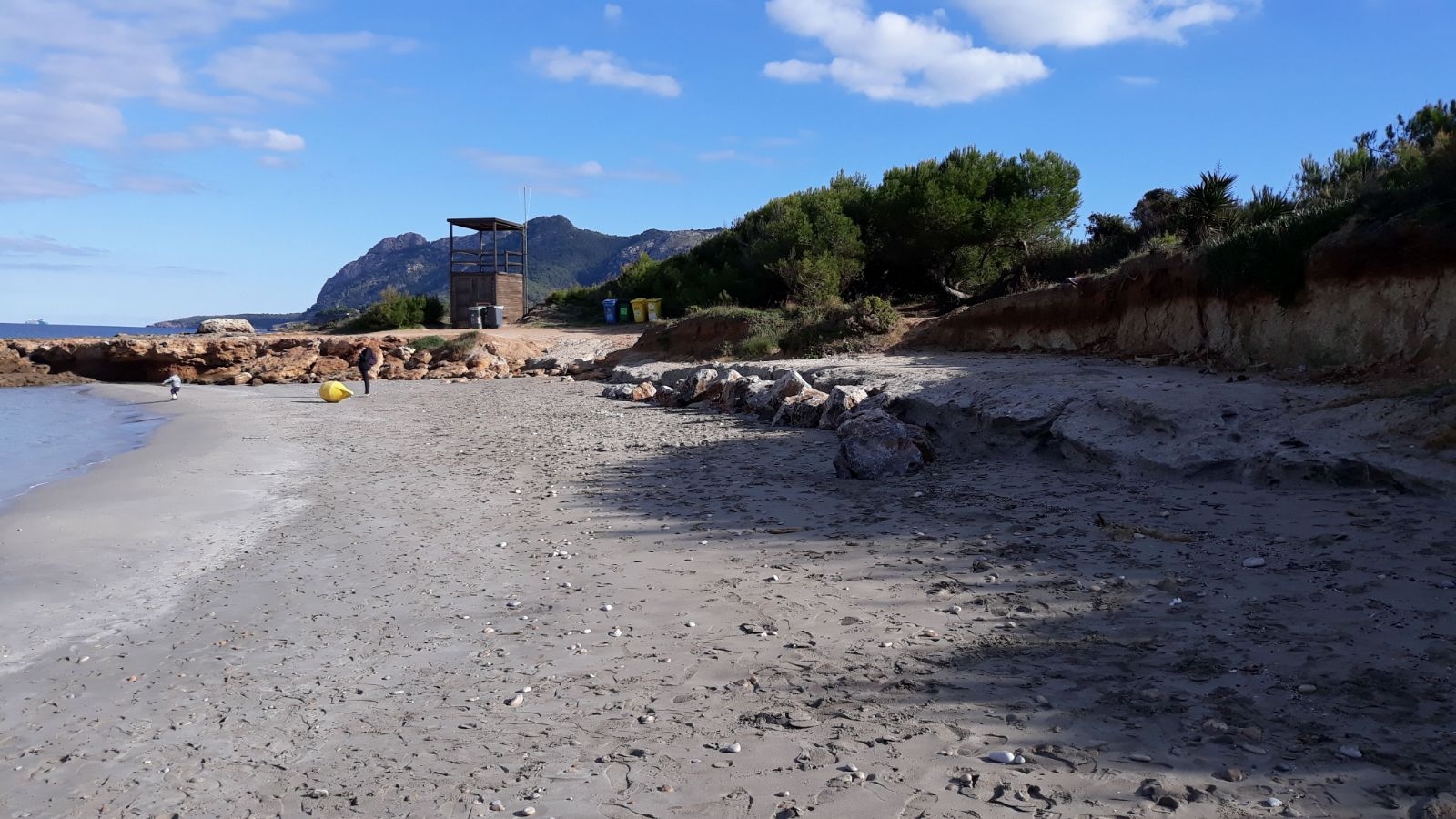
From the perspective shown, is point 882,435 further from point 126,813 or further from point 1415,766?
point 126,813

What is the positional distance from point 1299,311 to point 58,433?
1670cm

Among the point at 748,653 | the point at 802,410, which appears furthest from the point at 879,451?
the point at 748,653

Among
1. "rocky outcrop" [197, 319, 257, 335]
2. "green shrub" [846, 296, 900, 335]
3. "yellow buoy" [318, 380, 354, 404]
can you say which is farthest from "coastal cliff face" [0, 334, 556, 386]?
"green shrub" [846, 296, 900, 335]

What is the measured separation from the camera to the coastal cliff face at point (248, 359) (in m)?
25.2

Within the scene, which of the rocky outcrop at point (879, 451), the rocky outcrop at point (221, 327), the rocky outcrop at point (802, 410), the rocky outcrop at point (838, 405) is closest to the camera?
the rocky outcrop at point (879, 451)

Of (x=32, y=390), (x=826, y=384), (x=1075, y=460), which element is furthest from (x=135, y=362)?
(x=1075, y=460)

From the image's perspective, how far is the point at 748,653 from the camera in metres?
4.12

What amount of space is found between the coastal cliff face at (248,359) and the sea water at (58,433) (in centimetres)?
348

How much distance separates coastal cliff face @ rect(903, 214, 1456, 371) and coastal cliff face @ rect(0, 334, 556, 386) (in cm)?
1493

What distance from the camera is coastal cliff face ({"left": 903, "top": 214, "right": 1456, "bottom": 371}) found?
8383 mm

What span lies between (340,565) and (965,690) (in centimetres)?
406

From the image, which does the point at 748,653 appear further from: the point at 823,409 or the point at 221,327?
the point at 221,327

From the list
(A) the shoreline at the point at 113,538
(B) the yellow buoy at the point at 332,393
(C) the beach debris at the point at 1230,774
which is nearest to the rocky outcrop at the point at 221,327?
(B) the yellow buoy at the point at 332,393

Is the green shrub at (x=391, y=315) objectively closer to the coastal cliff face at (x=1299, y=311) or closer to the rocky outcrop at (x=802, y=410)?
the rocky outcrop at (x=802, y=410)
